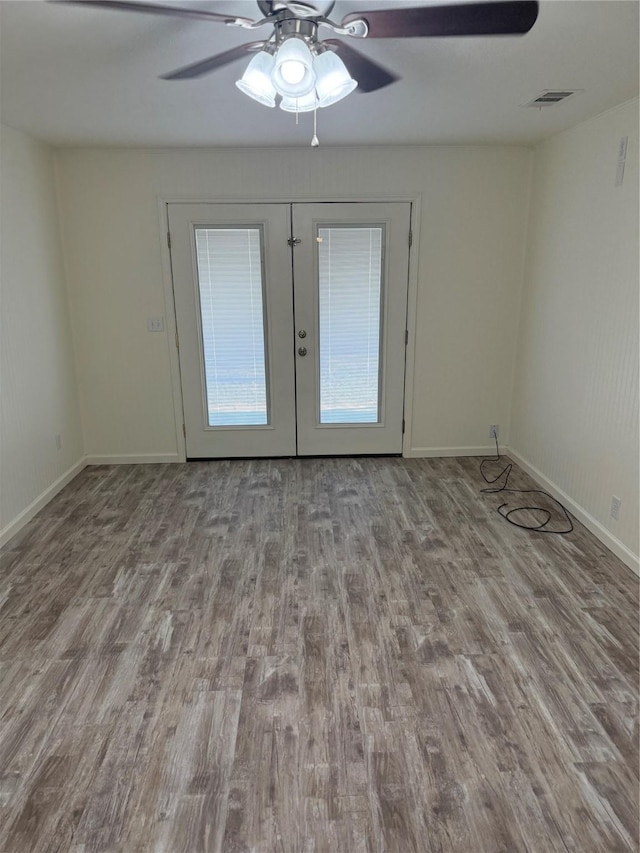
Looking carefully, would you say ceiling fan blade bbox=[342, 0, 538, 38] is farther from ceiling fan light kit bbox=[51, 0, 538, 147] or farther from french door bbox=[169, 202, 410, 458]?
french door bbox=[169, 202, 410, 458]

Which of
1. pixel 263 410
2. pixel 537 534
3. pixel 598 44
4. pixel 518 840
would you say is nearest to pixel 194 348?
pixel 263 410

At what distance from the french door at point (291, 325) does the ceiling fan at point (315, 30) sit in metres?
2.15

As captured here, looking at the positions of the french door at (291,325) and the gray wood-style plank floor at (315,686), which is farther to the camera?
the french door at (291,325)

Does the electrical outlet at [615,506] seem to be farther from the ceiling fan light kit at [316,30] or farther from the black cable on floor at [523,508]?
the ceiling fan light kit at [316,30]

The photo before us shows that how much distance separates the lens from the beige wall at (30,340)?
3.15m

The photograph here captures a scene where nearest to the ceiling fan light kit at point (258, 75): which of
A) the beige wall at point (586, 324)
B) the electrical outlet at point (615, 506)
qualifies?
the beige wall at point (586, 324)

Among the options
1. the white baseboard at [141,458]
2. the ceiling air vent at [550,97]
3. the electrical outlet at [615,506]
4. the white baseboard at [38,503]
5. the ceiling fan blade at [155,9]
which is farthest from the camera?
the white baseboard at [141,458]

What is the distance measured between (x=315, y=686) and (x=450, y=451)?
284 cm

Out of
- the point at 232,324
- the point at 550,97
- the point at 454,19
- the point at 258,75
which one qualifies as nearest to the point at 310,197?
the point at 232,324

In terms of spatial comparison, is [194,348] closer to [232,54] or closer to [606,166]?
[232,54]

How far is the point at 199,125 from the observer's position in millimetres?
3090

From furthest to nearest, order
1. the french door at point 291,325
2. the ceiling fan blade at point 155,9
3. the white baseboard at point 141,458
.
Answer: the white baseboard at point 141,458
the french door at point 291,325
the ceiling fan blade at point 155,9

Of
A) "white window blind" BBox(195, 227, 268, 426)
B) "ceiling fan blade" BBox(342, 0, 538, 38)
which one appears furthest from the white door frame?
"ceiling fan blade" BBox(342, 0, 538, 38)

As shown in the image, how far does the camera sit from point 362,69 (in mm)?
1901
